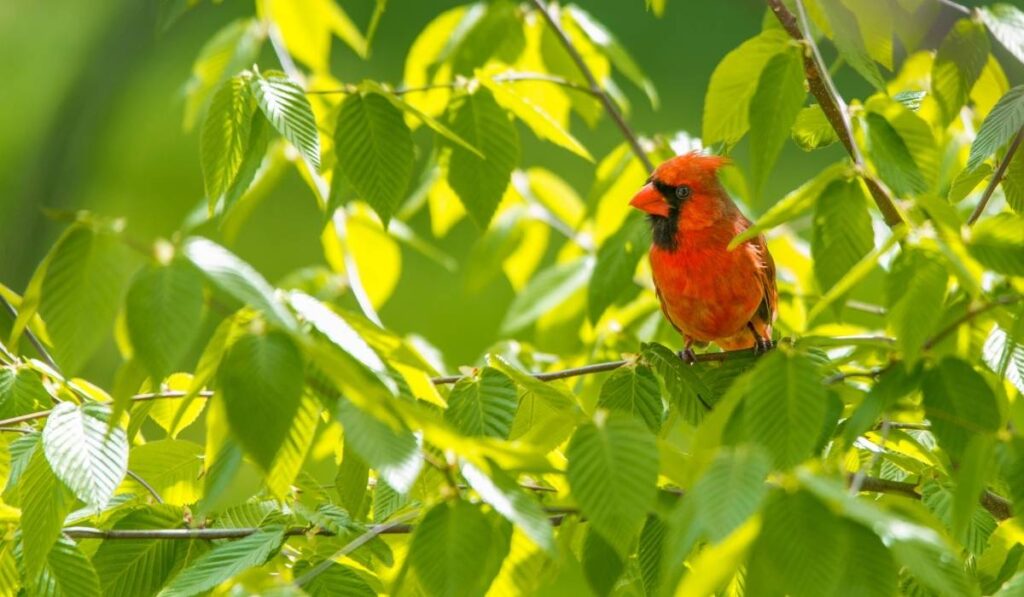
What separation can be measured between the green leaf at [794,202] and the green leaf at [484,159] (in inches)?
16.5

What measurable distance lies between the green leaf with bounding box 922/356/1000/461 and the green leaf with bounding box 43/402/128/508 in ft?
2.04

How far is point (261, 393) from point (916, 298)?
0.45 metres

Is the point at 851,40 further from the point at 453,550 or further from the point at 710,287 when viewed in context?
the point at 453,550

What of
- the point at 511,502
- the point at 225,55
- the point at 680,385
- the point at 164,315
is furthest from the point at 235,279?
the point at 225,55

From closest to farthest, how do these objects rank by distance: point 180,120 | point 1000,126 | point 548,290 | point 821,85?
point 1000,126, point 821,85, point 548,290, point 180,120

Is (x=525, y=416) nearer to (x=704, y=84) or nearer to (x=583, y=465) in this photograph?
(x=583, y=465)

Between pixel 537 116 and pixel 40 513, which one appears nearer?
pixel 40 513

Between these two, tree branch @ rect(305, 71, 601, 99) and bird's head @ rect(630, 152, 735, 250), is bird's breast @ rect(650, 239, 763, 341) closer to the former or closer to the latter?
bird's head @ rect(630, 152, 735, 250)

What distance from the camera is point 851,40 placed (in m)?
1.27

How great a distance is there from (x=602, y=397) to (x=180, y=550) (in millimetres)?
385

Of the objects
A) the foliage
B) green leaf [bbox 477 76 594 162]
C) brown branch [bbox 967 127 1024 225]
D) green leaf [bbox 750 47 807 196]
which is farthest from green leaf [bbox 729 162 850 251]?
green leaf [bbox 477 76 594 162]

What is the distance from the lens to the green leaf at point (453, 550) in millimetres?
900

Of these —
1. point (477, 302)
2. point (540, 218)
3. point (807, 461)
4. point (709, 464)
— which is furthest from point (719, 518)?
point (477, 302)

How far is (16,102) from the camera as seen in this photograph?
4.70m
